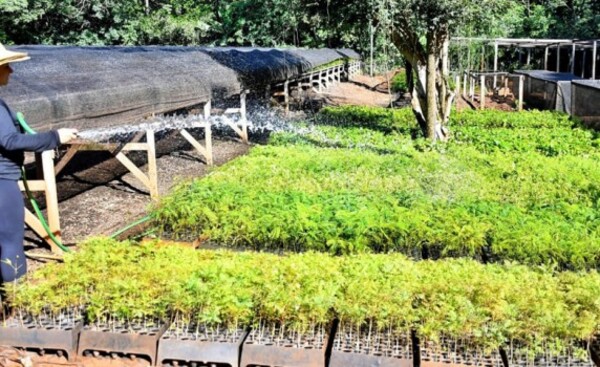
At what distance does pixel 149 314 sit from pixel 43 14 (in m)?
29.4

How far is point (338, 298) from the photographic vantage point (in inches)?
161

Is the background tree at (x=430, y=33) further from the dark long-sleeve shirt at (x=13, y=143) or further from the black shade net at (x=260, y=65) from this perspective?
the dark long-sleeve shirt at (x=13, y=143)

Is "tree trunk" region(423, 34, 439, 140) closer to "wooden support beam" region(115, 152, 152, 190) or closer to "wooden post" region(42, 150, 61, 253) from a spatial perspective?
"wooden support beam" region(115, 152, 152, 190)

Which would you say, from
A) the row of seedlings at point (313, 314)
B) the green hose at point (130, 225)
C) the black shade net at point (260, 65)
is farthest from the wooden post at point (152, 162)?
the black shade net at point (260, 65)

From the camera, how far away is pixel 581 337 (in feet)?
12.5

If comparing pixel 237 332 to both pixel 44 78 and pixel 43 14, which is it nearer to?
pixel 44 78

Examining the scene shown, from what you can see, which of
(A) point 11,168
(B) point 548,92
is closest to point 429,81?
(B) point 548,92

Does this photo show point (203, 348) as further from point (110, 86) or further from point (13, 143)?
point (110, 86)

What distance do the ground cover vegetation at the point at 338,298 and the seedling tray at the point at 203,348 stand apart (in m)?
0.08

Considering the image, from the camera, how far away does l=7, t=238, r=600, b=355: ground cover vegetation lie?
Answer: 3.87m

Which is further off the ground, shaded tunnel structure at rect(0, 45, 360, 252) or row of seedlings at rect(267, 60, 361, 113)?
shaded tunnel structure at rect(0, 45, 360, 252)

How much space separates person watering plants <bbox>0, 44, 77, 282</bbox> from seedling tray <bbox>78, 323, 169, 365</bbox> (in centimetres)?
76

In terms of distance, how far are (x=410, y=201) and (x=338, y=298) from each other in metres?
2.91

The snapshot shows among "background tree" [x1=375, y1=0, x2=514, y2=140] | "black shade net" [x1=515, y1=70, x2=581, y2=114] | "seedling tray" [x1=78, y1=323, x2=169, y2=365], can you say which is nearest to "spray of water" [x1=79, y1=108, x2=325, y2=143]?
"background tree" [x1=375, y1=0, x2=514, y2=140]
